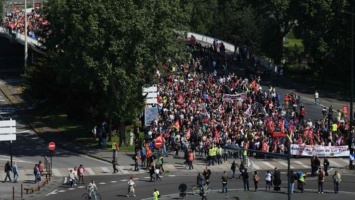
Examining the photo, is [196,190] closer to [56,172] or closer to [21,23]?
[56,172]

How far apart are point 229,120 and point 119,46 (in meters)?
10.6

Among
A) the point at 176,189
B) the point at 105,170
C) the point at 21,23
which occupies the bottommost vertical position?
the point at 176,189

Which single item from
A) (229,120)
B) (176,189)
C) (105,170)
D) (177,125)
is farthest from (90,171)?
(229,120)

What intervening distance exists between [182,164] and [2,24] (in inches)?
2405

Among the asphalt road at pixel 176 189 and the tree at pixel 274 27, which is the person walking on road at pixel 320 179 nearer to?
the asphalt road at pixel 176 189

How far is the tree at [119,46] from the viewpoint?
70.1 metres

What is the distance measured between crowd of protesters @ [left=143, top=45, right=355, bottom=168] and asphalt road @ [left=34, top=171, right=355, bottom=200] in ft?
11.6

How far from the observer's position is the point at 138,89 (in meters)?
Result: 73.4

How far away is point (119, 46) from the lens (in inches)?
2758

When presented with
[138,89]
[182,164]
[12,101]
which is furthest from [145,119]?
[12,101]

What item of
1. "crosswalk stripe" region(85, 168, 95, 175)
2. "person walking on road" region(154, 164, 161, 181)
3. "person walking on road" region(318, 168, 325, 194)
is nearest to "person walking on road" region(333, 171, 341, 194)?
Result: "person walking on road" region(318, 168, 325, 194)

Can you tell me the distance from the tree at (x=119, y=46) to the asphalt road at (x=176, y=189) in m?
8.99

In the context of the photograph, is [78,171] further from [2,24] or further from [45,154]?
[2,24]

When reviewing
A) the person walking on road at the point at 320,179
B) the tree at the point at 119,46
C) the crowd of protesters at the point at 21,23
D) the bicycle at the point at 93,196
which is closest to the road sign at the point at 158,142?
the tree at the point at 119,46
